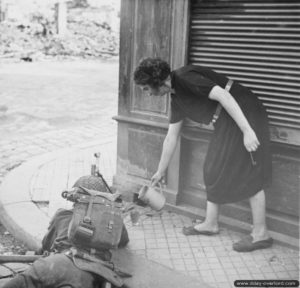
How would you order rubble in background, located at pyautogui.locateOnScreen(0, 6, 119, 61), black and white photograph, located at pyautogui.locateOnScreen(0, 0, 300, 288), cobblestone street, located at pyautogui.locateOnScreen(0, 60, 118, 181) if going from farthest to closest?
1. rubble in background, located at pyautogui.locateOnScreen(0, 6, 119, 61)
2. cobblestone street, located at pyautogui.locateOnScreen(0, 60, 118, 181)
3. black and white photograph, located at pyautogui.locateOnScreen(0, 0, 300, 288)

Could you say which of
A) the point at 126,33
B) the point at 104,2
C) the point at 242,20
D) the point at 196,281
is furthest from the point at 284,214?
the point at 104,2

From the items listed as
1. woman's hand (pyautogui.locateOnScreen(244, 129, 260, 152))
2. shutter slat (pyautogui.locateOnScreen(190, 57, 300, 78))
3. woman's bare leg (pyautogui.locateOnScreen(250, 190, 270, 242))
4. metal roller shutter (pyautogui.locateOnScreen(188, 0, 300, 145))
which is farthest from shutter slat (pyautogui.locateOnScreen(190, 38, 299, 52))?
woman's bare leg (pyautogui.locateOnScreen(250, 190, 270, 242))

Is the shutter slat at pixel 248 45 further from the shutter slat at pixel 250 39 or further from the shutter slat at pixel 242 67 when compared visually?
the shutter slat at pixel 242 67

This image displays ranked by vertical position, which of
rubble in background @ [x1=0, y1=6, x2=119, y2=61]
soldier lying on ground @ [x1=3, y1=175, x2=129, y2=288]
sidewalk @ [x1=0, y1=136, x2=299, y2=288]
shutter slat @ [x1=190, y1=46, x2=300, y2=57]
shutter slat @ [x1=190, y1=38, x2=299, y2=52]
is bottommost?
sidewalk @ [x1=0, y1=136, x2=299, y2=288]

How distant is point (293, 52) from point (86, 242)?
2160 millimetres

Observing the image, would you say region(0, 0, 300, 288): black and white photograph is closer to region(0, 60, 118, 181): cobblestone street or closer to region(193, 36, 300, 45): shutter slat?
region(193, 36, 300, 45): shutter slat

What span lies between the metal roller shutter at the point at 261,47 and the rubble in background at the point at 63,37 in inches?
721

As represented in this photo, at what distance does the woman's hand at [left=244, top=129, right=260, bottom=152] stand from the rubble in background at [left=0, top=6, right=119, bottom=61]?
1898 centimetres

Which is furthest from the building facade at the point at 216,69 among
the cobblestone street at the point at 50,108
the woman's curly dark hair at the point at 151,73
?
the cobblestone street at the point at 50,108

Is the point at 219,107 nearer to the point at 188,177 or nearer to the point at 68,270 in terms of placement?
the point at 188,177

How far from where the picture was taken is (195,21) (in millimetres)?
4094

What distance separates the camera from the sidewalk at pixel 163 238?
3533 mm

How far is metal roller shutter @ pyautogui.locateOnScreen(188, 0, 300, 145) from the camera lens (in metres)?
3.64

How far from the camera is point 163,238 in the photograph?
406 cm
